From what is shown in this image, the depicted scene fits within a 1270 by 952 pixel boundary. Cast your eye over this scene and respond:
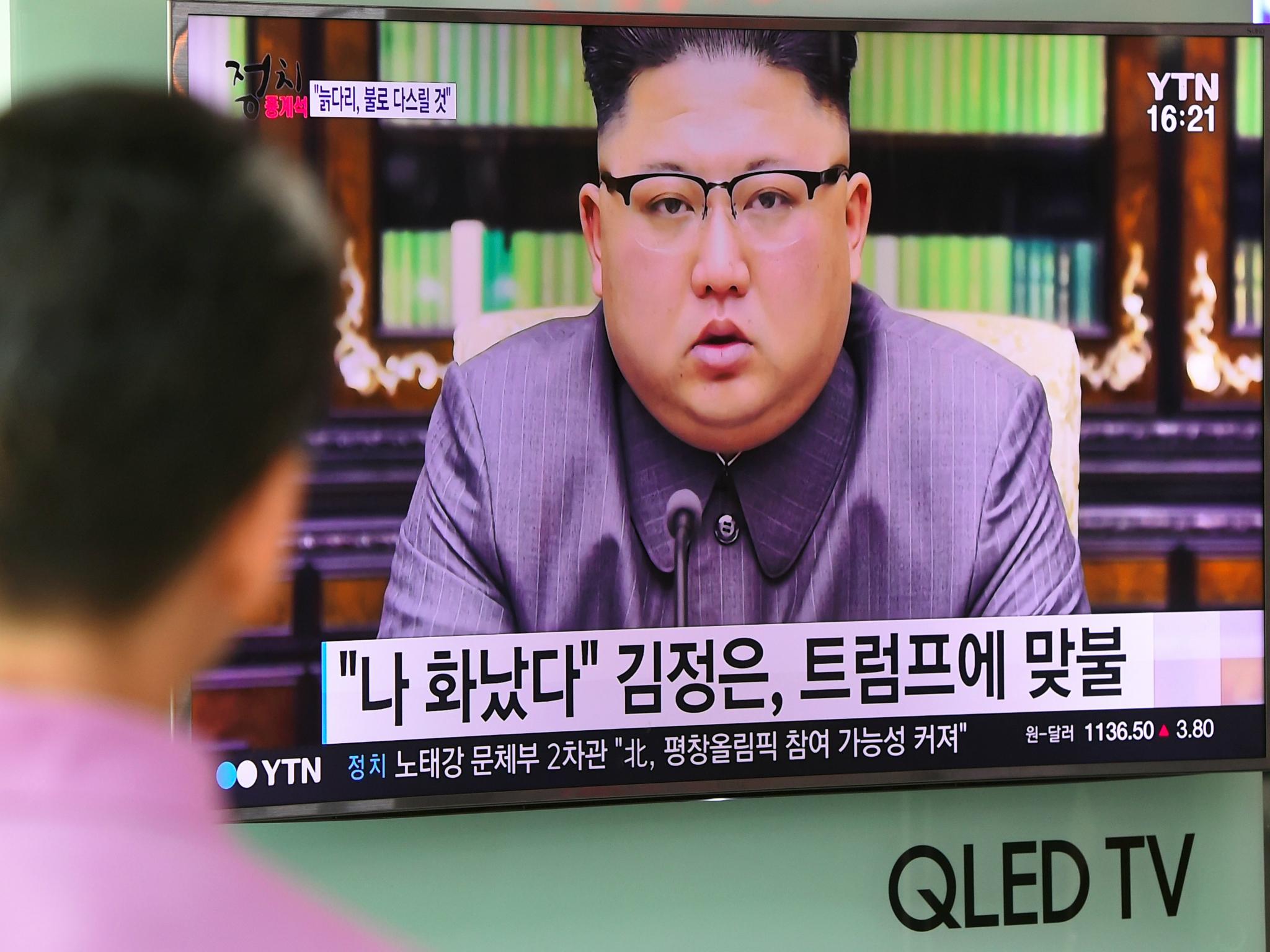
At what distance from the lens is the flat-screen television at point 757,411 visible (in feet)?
6.42

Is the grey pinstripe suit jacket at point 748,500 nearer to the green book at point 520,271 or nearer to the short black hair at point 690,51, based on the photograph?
the green book at point 520,271

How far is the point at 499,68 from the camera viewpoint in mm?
1979

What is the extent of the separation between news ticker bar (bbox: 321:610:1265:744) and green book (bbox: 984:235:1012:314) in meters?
0.51

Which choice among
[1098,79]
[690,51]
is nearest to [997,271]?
[1098,79]

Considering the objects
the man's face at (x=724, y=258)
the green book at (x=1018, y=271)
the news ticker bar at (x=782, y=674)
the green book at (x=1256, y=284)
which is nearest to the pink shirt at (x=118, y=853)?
the news ticker bar at (x=782, y=674)

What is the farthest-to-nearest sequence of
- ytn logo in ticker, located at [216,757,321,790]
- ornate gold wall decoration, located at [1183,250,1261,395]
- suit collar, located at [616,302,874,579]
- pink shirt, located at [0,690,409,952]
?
ornate gold wall decoration, located at [1183,250,1261,395]
suit collar, located at [616,302,874,579]
ytn logo in ticker, located at [216,757,321,790]
pink shirt, located at [0,690,409,952]

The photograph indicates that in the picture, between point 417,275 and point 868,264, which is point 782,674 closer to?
point 868,264

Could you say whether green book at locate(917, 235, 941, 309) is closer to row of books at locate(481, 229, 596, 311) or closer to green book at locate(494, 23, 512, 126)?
row of books at locate(481, 229, 596, 311)

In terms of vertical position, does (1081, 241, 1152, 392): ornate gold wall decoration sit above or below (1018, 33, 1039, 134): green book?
below

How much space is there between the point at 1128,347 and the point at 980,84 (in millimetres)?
479

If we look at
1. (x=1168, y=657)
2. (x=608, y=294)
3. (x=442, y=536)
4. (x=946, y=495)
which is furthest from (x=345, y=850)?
(x=1168, y=657)

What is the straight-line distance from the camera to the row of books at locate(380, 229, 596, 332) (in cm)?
196

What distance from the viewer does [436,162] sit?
1969 millimetres

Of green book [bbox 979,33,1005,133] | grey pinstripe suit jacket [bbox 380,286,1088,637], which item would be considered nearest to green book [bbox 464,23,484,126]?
grey pinstripe suit jacket [bbox 380,286,1088,637]
